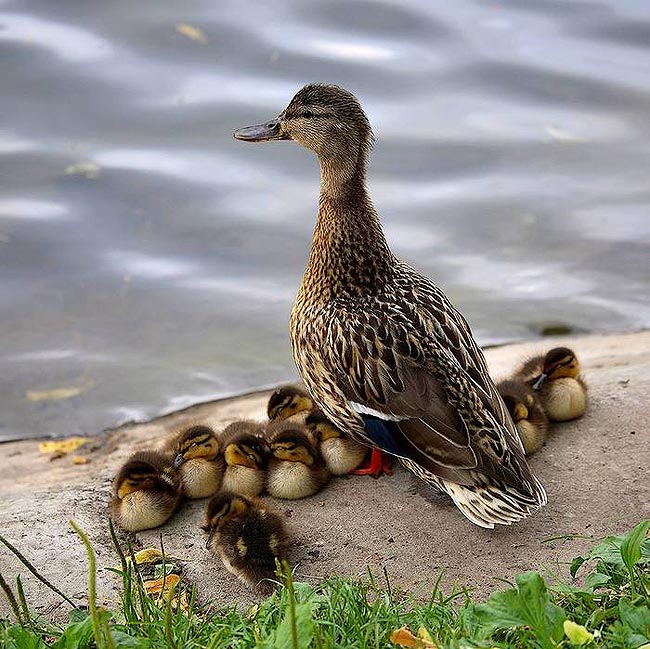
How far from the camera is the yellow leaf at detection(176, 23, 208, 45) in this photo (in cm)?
877

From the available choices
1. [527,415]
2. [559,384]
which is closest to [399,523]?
[527,415]

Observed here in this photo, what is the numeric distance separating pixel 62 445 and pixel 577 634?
3.34m

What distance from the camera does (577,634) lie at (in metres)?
2.63

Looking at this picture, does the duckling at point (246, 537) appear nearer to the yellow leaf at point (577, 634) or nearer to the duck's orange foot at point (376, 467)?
the duck's orange foot at point (376, 467)

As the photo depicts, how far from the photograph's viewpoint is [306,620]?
2.65 meters

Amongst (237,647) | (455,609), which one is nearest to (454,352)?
(455,609)

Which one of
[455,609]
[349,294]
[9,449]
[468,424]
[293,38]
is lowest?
[9,449]

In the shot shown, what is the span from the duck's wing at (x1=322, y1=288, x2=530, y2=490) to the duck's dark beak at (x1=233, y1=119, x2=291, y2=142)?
96cm

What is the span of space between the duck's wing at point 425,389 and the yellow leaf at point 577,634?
1.28 m

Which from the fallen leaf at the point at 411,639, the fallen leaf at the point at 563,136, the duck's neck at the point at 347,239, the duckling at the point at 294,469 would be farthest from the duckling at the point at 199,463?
the fallen leaf at the point at 563,136

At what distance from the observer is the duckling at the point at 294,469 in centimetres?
428

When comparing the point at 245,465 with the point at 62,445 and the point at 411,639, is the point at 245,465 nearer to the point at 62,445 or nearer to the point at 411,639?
the point at 62,445

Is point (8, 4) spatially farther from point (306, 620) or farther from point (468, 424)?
point (306, 620)

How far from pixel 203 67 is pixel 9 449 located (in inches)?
154
